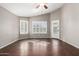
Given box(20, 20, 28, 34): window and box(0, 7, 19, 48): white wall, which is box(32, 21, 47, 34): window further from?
box(0, 7, 19, 48): white wall

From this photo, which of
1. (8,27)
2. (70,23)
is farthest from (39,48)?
(70,23)

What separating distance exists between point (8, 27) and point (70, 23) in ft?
3.62

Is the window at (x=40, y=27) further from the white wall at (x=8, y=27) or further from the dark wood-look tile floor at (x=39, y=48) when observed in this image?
the white wall at (x=8, y=27)

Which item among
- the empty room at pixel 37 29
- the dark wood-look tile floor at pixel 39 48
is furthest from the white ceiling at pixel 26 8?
the dark wood-look tile floor at pixel 39 48

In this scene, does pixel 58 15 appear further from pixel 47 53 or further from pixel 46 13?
pixel 47 53

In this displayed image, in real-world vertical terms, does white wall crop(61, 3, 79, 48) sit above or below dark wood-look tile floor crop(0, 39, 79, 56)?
above

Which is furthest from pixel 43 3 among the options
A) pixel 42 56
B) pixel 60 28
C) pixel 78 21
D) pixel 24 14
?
pixel 42 56

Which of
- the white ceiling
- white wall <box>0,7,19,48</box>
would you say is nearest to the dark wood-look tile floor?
white wall <box>0,7,19,48</box>

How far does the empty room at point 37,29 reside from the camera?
1.80 metres

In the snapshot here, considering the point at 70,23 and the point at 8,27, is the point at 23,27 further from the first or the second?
the point at 70,23

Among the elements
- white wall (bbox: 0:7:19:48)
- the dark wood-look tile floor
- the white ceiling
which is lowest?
the dark wood-look tile floor

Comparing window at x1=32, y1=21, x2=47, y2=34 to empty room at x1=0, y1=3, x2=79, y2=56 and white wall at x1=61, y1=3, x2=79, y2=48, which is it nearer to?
empty room at x1=0, y1=3, x2=79, y2=56

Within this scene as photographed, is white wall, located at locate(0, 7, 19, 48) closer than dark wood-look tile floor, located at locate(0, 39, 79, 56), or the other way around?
dark wood-look tile floor, located at locate(0, 39, 79, 56)

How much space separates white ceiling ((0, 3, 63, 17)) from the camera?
174 centimetres
